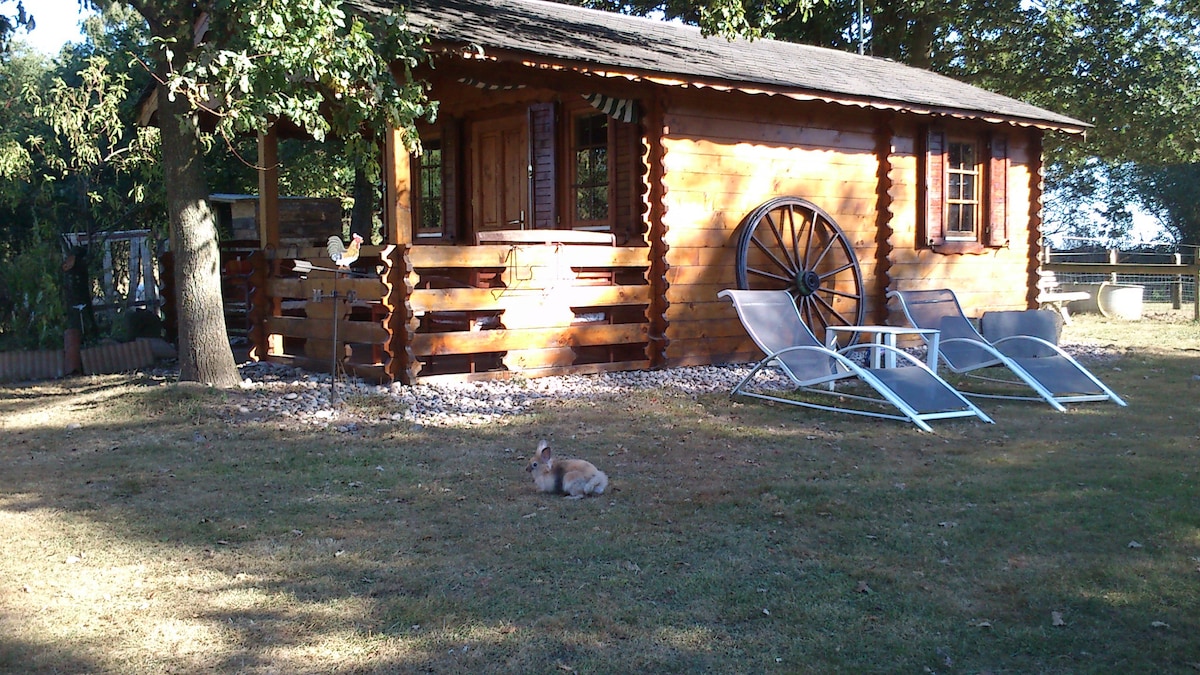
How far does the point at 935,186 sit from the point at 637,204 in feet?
14.6

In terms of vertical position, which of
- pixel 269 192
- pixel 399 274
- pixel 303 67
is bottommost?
pixel 399 274

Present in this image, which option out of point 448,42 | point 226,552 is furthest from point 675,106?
point 226,552

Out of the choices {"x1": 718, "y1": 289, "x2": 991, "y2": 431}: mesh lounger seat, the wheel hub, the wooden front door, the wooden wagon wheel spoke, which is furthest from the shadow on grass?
the wooden front door

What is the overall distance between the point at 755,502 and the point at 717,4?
6562 millimetres

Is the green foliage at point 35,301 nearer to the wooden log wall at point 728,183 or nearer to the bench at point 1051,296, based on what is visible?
the wooden log wall at point 728,183

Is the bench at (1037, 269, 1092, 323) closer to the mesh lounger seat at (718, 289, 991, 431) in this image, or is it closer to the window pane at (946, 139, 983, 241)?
the window pane at (946, 139, 983, 241)

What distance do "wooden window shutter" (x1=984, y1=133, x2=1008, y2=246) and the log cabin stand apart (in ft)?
0.09

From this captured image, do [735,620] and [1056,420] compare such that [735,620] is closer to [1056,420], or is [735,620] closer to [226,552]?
[226,552]

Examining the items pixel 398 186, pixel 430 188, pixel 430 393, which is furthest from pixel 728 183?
pixel 430 188

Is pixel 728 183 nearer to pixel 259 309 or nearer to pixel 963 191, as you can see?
pixel 963 191

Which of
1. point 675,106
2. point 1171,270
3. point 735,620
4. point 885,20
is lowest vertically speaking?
point 735,620

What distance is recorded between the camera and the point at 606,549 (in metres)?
4.27

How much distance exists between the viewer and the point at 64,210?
13938mm

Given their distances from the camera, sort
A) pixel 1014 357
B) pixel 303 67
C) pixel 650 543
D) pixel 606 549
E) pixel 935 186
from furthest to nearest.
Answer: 1. pixel 935 186
2. pixel 1014 357
3. pixel 303 67
4. pixel 650 543
5. pixel 606 549
